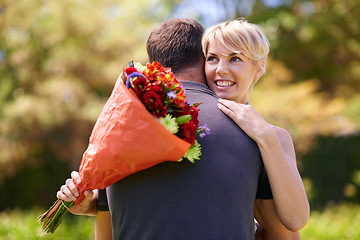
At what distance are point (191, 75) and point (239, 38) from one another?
0.37 metres

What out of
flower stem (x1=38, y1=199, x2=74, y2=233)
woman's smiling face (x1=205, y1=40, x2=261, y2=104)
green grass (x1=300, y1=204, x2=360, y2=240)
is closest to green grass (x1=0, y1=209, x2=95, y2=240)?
green grass (x1=300, y1=204, x2=360, y2=240)

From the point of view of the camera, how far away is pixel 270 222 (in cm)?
237

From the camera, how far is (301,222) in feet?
7.38

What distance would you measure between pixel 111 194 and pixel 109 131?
38 centimetres

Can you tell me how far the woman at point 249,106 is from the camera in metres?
2.18

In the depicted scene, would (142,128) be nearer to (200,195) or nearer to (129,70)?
(129,70)

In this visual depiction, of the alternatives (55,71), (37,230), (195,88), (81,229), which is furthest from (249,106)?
(55,71)

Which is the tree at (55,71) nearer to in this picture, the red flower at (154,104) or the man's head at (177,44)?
the man's head at (177,44)

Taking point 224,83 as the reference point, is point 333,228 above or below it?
below

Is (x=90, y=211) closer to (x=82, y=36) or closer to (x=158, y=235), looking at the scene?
(x=158, y=235)

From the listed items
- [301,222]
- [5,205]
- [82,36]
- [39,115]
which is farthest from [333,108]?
[301,222]

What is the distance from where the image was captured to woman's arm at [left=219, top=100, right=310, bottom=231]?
217 cm

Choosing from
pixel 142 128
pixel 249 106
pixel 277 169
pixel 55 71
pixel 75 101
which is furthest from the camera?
pixel 55 71

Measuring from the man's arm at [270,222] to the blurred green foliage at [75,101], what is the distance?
26.2ft
